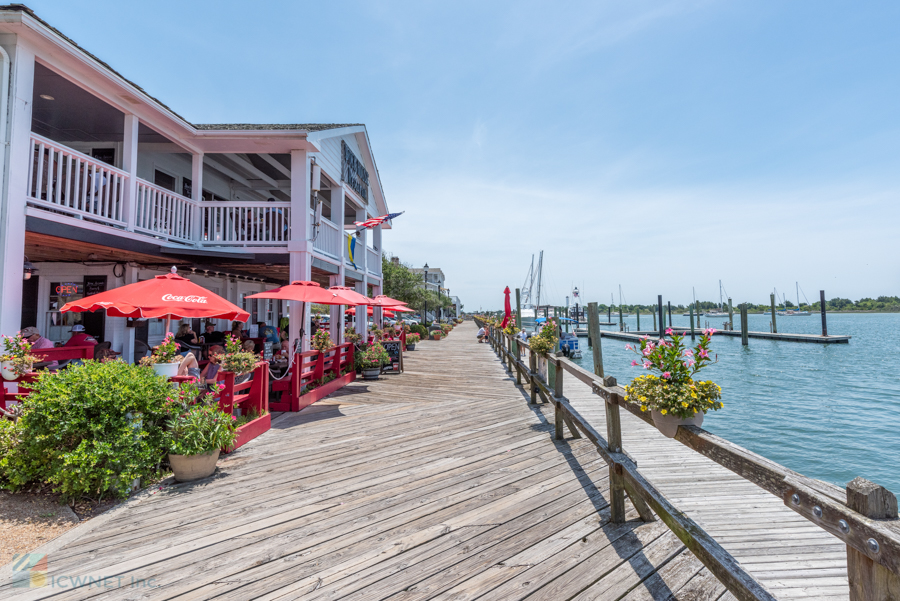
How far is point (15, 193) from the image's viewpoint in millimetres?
5434

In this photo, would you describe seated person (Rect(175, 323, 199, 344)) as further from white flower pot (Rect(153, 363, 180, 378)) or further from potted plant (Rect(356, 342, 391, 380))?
white flower pot (Rect(153, 363, 180, 378))

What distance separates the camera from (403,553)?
3242 mm

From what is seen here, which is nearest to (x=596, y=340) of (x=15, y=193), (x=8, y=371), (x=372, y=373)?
(x=372, y=373)

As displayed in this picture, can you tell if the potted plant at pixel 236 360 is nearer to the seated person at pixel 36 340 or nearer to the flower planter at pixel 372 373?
the seated person at pixel 36 340

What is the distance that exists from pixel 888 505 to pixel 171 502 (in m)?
5.06

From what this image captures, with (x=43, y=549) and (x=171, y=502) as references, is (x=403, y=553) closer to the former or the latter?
(x=171, y=502)

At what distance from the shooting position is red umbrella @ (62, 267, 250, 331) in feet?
18.2

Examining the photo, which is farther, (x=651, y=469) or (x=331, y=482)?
(x=651, y=469)

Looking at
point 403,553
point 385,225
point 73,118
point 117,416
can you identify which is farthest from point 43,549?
point 385,225

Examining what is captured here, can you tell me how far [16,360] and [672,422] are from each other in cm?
649

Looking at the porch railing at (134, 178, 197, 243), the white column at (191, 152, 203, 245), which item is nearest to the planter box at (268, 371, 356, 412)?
the porch railing at (134, 178, 197, 243)

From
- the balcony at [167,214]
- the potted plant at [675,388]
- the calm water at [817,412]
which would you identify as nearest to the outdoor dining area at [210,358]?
the balcony at [167,214]

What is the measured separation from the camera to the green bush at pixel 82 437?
3.94 m

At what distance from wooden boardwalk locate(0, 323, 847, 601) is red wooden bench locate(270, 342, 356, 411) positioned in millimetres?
1990
